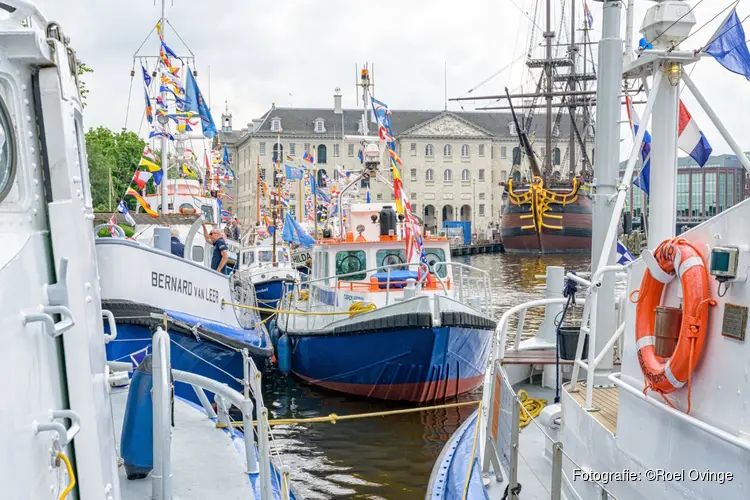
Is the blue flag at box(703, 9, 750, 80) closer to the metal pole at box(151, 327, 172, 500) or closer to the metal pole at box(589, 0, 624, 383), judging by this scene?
the metal pole at box(589, 0, 624, 383)

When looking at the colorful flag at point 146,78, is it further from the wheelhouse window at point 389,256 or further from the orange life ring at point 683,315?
the orange life ring at point 683,315

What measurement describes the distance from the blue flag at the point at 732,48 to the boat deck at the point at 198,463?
15.7ft

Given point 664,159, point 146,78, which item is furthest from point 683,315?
point 146,78

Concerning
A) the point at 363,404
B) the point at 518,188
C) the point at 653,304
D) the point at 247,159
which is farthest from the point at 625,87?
the point at 247,159

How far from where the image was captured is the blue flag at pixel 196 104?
17.7 metres

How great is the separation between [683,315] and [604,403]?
210 cm

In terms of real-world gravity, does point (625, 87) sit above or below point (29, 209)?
above

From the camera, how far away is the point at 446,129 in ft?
284

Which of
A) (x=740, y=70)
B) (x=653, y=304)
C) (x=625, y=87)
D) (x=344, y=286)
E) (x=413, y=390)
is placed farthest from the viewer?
(x=344, y=286)

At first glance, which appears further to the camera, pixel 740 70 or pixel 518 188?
pixel 518 188

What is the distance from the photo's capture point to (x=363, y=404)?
543 inches

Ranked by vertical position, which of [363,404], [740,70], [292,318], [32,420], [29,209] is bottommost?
[363,404]

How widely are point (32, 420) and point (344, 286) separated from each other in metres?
12.3

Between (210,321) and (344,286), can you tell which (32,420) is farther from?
(344,286)
